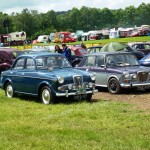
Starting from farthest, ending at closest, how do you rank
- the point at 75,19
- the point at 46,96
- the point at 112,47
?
the point at 75,19 < the point at 112,47 < the point at 46,96

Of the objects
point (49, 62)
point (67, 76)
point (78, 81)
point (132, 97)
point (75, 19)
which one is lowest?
point (132, 97)

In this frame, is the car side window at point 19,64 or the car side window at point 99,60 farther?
the car side window at point 99,60

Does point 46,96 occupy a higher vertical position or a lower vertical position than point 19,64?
lower

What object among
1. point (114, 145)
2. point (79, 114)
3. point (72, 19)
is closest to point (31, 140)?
point (114, 145)

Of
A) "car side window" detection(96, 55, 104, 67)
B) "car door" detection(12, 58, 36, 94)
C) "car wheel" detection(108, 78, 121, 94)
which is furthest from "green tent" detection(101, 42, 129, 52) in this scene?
"car door" detection(12, 58, 36, 94)

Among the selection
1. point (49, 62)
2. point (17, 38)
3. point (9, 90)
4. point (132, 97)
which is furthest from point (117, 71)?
point (17, 38)

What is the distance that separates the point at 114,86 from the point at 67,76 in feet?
10.2

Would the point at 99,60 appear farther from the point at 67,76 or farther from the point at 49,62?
the point at 67,76

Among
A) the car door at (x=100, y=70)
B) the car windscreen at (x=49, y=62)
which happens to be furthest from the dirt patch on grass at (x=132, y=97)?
the car windscreen at (x=49, y=62)

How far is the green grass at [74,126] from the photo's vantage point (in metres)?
8.22

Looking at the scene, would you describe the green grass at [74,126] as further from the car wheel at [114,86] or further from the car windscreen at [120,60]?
the car windscreen at [120,60]

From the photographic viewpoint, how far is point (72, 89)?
45.4 ft

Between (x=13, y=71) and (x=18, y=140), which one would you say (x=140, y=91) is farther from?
(x=18, y=140)

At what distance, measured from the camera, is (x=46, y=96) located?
14078 millimetres
